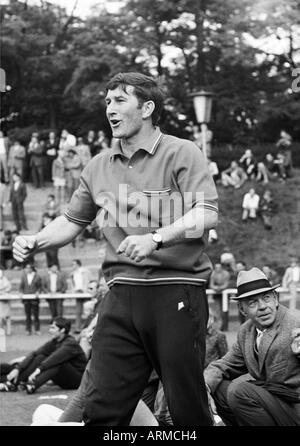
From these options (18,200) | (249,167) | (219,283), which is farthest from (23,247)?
(249,167)

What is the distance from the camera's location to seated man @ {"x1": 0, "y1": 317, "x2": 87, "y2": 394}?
1212 centimetres

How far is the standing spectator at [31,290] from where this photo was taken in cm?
2034

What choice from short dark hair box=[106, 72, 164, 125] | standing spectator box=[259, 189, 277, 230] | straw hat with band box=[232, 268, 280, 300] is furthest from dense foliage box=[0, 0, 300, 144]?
short dark hair box=[106, 72, 164, 125]

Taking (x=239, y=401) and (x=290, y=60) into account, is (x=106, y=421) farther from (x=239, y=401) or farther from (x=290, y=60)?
(x=290, y=60)

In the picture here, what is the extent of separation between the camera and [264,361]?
20.6 ft

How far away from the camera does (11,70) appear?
1588 inches

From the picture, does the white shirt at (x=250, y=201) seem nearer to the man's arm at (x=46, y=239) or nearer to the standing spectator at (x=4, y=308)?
the standing spectator at (x=4, y=308)

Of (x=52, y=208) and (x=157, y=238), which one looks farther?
(x=52, y=208)

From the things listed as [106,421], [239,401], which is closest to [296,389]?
[239,401]

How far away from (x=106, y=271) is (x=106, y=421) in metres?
0.68

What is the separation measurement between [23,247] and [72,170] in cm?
2358

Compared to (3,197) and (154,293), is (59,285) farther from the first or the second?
(154,293)

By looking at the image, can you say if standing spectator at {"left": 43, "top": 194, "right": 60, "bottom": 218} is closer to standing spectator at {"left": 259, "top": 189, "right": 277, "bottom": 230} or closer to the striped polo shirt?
standing spectator at {"left": 259, "top": 189, "right": 277, "bottom": 230}

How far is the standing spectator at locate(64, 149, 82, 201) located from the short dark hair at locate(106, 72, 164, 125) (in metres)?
23.1
